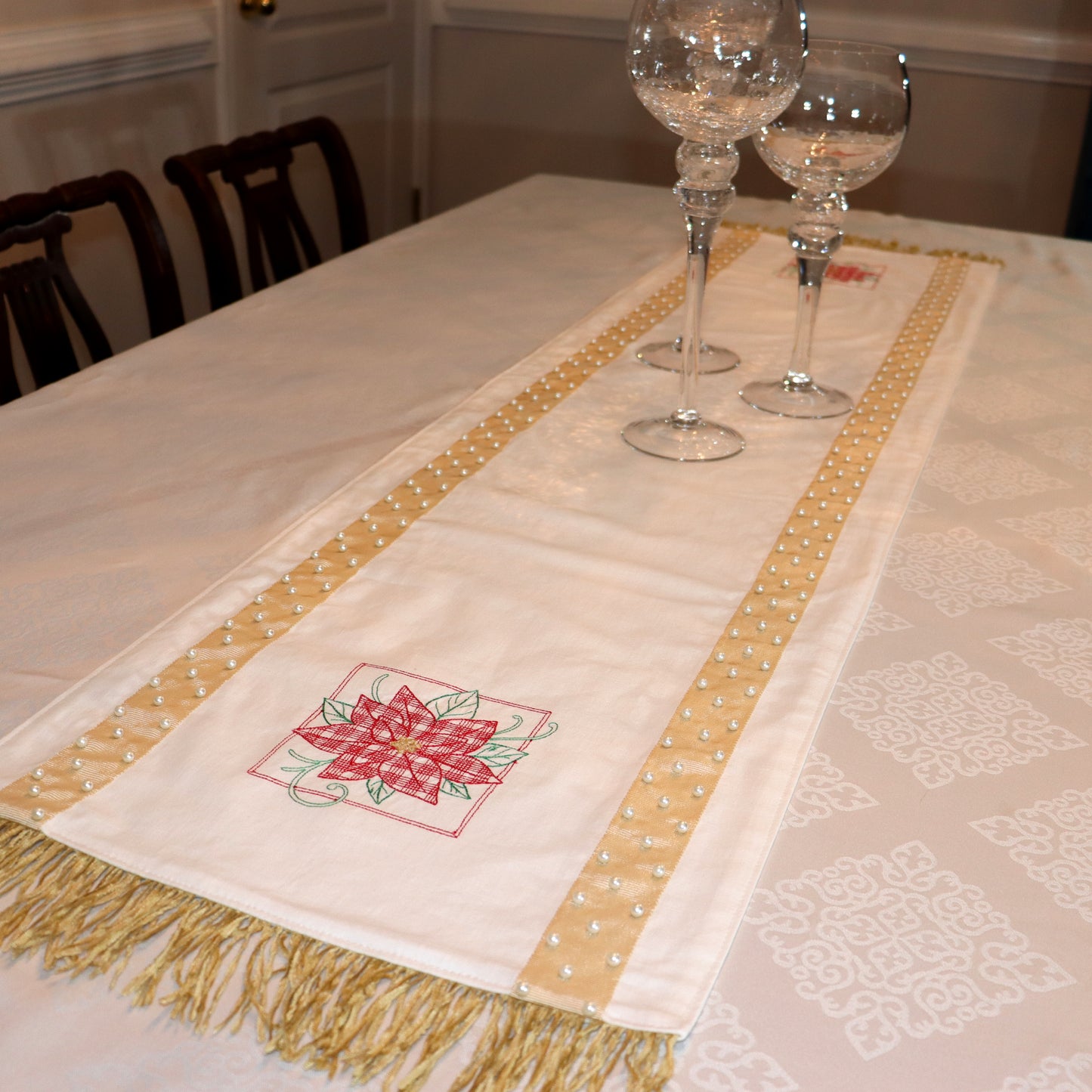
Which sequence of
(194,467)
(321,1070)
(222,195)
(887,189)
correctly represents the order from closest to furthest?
(321,1070)
(194,467)
(222,195)
(887,189)

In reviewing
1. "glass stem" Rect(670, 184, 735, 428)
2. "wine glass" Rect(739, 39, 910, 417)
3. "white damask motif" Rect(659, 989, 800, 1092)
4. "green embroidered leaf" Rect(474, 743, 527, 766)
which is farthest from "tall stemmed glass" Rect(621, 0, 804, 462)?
"white damask motif" Rect(659, 989, 800, 1092)

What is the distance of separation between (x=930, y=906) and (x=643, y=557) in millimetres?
352

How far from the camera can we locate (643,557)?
85cm

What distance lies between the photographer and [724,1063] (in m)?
0.48

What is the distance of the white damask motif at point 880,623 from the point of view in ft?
2.58

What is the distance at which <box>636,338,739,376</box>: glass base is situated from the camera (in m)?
1.22

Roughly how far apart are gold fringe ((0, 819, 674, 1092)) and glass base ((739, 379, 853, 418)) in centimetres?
75

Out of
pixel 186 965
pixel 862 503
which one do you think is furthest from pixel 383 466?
pixel 186 965

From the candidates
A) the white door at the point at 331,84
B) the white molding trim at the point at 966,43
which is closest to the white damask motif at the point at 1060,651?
the white door at the point at 331,84

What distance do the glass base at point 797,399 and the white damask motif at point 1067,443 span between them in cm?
17

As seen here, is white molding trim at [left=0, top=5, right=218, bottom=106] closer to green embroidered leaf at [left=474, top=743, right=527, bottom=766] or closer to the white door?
the white door

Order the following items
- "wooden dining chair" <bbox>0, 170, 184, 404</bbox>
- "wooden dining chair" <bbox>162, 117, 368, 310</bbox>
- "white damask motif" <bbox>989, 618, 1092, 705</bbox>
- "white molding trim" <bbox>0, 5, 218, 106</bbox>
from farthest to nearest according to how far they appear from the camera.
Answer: "white molding trim" <bbox>0, 5, 218, 106</bbox>, "wooden dining chair" <bbox>162, 117, 368, 310</bbox>, "wooden dining chair" <bbox>0, 170, 184, 404</bbox>, "white damask motif" <bbox>989, 618, 1092, 705</bbox>

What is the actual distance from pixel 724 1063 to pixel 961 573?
0.50 metres

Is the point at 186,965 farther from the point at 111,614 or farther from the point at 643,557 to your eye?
the point at 643,557
